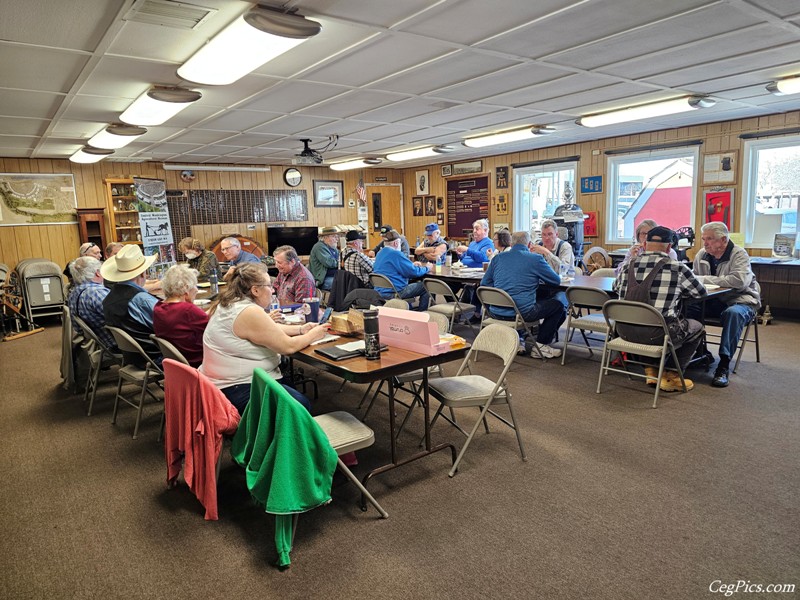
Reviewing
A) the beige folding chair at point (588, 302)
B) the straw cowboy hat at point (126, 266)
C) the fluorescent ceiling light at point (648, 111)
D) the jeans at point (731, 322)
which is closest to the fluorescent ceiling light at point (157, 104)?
the straw cowboy hat at point (126, 266)

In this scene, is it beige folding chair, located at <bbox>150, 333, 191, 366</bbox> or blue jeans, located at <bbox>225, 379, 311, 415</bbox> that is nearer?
blue jeans, located at <bbox>225, 379, 311, 415</bbox>

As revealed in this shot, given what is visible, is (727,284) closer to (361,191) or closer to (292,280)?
(292,280)

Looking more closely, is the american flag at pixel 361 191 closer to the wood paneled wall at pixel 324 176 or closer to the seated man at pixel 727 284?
the wood paneled wall at pixel 324 176

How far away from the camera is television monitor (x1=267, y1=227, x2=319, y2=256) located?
1076 cm

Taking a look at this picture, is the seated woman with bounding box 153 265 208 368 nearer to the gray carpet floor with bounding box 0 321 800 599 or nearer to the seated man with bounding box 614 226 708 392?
the gray carpet floor with bounding box 0 321 800 599

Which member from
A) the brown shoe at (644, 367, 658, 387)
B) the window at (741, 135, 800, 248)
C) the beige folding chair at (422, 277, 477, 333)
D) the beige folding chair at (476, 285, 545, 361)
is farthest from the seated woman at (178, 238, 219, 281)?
the window at (741, 135, 800, 248)

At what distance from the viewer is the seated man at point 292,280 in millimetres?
4730

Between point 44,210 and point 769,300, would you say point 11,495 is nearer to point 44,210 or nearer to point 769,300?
point 44,210

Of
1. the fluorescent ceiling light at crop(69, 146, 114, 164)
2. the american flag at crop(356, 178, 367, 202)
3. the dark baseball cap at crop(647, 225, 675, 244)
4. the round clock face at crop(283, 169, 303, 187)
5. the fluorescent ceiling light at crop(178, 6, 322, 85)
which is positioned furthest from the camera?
the american flag at crop(356, 178, 367, 202)

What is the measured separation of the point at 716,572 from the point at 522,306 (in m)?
3.14

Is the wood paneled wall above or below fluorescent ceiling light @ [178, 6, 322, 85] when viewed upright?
below

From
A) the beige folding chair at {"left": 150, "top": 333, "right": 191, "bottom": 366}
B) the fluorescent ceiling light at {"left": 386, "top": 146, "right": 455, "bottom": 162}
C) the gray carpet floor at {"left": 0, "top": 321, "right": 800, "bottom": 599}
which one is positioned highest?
the fluorescent ceiling light at {"left": 386, "top": 146, "right": 455, "bottom": 162}

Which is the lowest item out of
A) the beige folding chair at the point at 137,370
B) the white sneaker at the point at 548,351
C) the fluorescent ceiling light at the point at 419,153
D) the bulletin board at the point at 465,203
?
the white sneaker at the point at 548,351

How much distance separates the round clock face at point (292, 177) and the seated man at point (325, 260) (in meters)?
4.93
